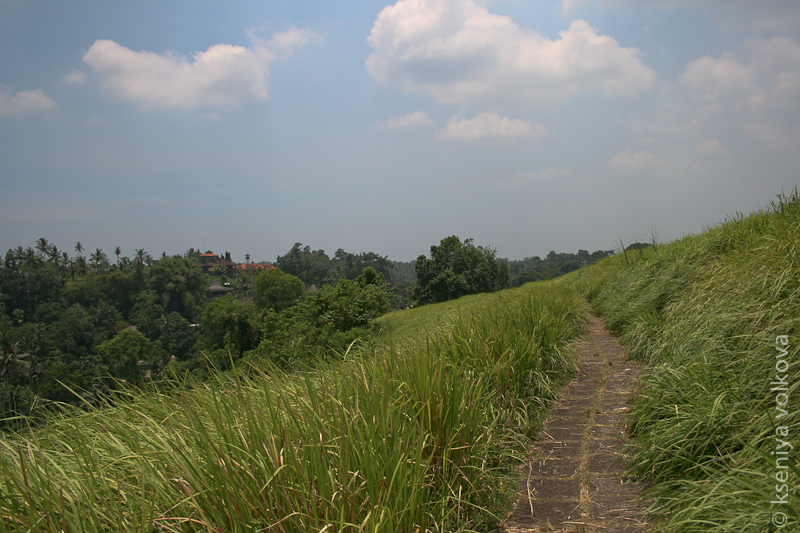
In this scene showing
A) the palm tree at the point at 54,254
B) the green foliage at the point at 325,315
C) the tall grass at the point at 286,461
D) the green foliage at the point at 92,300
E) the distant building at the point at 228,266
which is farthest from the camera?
the distant building at the point at 228,266

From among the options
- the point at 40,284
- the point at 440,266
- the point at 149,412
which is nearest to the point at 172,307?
the point at 40,284

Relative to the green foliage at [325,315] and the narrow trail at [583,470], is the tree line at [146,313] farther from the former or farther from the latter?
the narrow trail at [583,470]

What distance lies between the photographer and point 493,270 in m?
37.4

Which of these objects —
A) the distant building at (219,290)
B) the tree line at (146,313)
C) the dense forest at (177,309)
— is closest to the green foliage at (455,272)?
the dense forest at (177,309)

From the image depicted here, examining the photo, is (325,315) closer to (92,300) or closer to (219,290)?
(92,300)

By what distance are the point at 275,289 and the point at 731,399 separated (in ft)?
151

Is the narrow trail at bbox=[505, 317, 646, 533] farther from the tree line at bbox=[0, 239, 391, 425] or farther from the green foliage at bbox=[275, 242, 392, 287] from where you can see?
the green foliage at bbox=[275, 242, 392, 287]

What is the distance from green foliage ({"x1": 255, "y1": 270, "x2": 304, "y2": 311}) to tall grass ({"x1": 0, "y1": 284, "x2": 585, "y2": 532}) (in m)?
44.0

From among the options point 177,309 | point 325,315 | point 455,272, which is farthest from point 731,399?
point 177,309

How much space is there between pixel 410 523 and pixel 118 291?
7904 centimetres

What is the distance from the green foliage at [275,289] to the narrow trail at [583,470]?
43.7 meters

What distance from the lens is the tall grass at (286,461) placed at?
1.54 metres

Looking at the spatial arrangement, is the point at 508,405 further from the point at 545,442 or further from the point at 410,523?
the point at 410,523

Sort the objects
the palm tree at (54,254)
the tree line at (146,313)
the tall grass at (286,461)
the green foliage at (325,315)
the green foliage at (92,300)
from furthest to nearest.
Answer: the palm tree at (54,254), the green foliage at (92,300), the green foliage at (325,315), the tree line at (146,313), the tall grass at (286,461)
